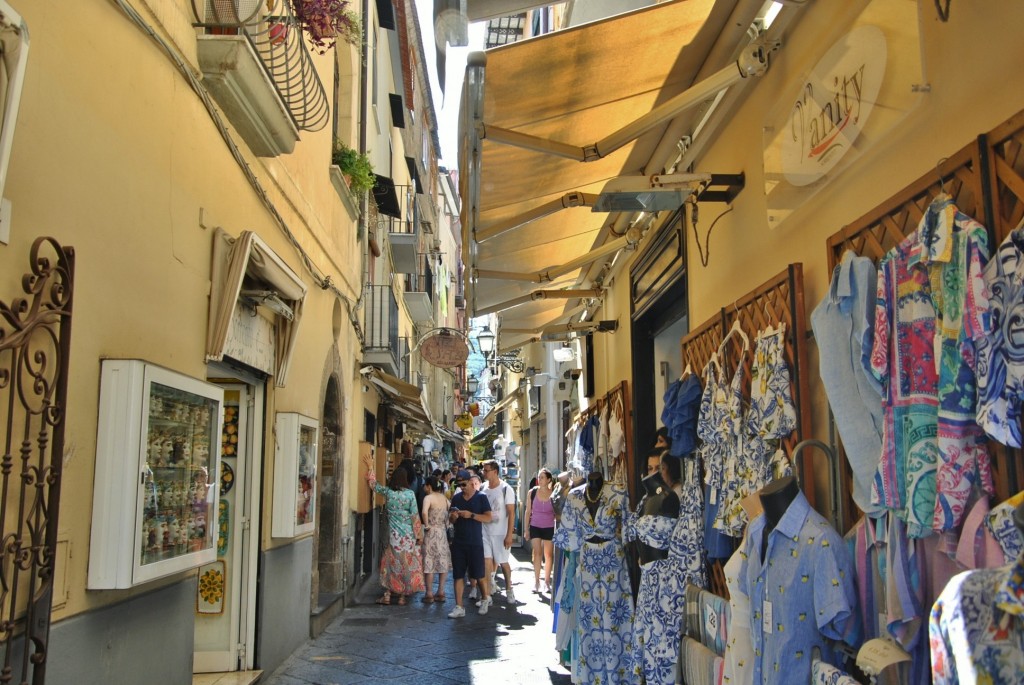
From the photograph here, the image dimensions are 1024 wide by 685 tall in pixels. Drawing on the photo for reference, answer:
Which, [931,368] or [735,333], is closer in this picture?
[931,368]

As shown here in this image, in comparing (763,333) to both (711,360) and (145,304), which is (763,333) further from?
(145,304)

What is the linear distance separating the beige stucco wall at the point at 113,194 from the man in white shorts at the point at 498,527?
602cm

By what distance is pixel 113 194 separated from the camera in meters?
4.25

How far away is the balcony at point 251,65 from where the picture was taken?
538 cm

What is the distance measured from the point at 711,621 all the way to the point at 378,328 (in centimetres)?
990

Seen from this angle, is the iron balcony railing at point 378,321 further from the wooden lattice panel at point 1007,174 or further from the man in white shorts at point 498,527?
the wooden lattice panel at point 1007,174

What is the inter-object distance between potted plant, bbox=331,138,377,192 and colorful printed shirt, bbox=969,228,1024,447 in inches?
358

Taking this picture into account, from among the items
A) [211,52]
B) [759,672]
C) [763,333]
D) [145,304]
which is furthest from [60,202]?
[759,672]

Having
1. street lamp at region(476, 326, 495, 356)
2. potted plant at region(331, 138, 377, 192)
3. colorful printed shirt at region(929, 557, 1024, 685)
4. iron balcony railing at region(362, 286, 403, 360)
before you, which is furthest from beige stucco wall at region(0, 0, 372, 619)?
street lamp at region(476, 326, 495, 356)

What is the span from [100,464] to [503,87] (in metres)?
2.63

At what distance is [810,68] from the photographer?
3.62m

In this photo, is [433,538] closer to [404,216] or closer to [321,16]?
[321,16]

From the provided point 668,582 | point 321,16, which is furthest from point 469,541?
point 321,16

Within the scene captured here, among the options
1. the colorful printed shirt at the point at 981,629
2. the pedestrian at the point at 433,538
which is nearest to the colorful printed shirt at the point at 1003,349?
the colorful printed shirt at the point at 981,629
